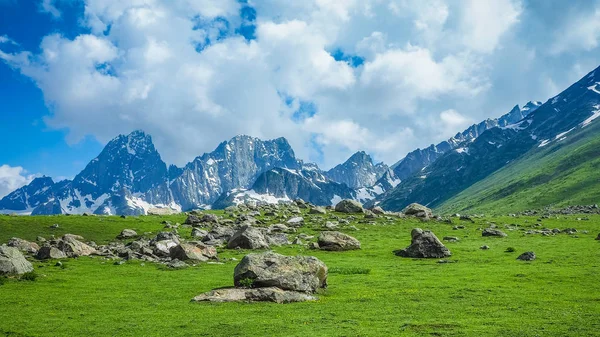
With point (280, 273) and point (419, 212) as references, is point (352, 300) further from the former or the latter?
point (419, 212)

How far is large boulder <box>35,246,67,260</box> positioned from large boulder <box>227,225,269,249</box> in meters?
25.2

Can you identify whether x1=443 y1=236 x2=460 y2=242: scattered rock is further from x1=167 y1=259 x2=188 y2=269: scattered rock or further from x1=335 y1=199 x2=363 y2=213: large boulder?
x1=167 y1=259 x2=188 y2=269: scattered rock

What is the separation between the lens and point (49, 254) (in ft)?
198

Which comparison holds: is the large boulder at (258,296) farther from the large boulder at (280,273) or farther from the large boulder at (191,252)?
the large boulder at (191,252)

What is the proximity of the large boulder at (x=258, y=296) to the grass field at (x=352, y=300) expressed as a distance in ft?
3.86

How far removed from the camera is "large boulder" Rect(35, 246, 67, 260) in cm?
6012

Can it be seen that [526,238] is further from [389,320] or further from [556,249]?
[389,320]

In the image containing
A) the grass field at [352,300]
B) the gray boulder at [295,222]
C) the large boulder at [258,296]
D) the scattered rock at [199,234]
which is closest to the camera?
the grass field at [352,300]

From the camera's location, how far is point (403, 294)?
120 feet

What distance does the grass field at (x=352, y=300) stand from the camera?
25.7m

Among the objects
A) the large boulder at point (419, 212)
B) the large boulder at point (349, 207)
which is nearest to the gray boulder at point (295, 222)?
the large boulder at point (349, 207)

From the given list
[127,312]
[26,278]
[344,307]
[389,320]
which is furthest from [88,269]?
[389,320]

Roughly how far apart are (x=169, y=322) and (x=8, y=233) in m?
70.3

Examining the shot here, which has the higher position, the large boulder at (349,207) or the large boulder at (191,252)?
the large boulder at (349,207)
